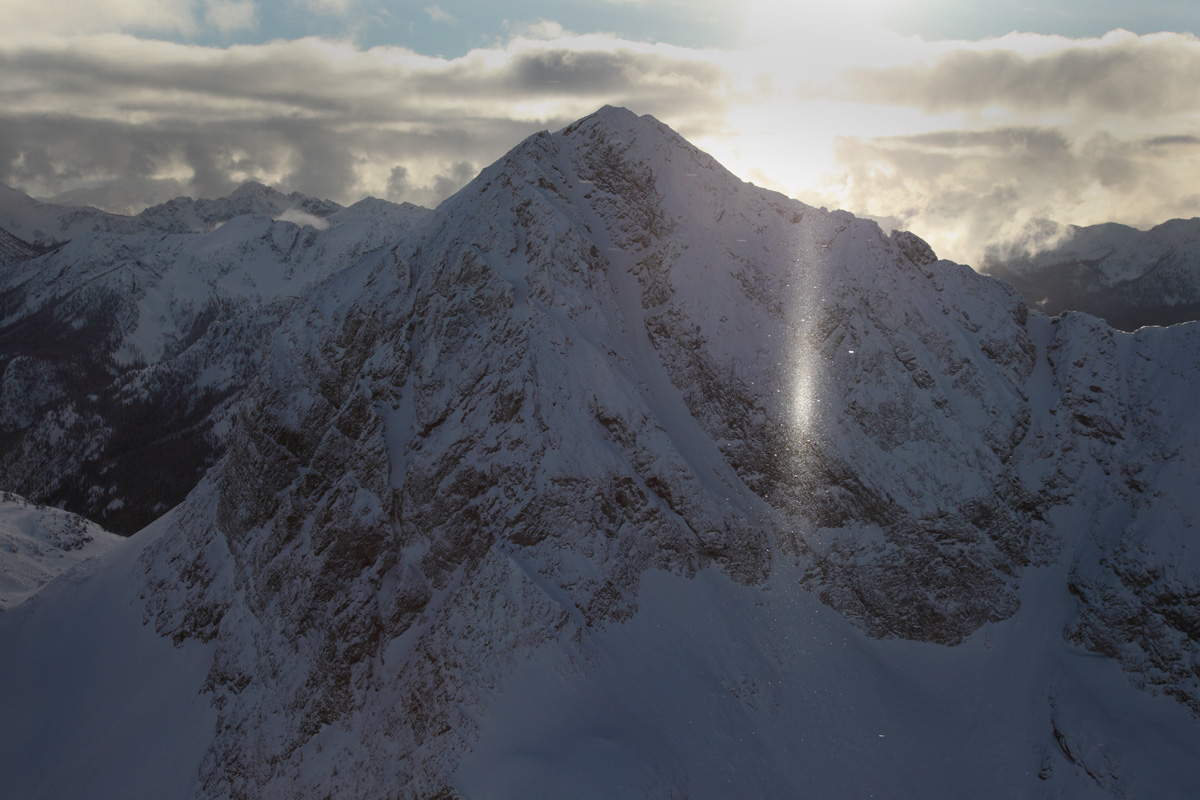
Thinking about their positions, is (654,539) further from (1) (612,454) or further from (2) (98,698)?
(2) (98,698)

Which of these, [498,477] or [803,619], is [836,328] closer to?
[803,619]

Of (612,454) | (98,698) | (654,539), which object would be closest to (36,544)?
(98,698)

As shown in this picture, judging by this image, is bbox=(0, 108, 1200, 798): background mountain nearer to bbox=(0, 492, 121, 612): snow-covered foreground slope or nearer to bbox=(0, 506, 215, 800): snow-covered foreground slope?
bbox=(0, 506, 215, 800): snow-covered foreground slope

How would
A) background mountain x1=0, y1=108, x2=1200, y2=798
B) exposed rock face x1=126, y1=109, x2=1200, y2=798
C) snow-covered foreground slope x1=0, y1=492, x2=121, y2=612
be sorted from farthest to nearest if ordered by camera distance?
1. snow-covered foreground slope x1=0, y1=492, x2=121, y2=612
2. exposed rock face x1=126, y1=109, x2=1200, y2=798
3. background mountain x1=0, y1=108, x2=1200, y2=798

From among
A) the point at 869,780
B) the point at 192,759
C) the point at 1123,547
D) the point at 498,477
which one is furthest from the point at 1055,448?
the point at 192,759

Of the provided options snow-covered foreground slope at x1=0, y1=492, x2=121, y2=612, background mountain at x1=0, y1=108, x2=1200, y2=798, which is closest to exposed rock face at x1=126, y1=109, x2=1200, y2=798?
background mountain at x1=0, y1=108, x2=1200, y2=798

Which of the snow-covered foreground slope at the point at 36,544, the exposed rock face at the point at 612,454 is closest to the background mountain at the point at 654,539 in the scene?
the exposed rock face at the point at 612,454
